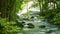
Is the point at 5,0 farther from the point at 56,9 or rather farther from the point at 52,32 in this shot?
the point at 56,9

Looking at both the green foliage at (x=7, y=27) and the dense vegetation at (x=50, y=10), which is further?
the dense vegetation at (x=50, y=10)

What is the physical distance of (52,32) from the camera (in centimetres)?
879

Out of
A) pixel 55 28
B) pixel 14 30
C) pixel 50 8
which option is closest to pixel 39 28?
pixel 55 28

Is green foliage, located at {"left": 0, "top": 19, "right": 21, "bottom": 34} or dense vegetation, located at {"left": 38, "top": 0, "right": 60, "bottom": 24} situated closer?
green foliage, located at {"left": 0, "top": 19, "right": 21, "bottom": 34}

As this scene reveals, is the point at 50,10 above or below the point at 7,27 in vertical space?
below

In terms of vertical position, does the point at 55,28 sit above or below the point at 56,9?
below

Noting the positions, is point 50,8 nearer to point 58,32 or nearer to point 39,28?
point 39,28

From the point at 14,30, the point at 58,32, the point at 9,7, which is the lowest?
the point at 58,32

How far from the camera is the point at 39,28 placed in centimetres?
970

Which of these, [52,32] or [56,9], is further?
[56,9]

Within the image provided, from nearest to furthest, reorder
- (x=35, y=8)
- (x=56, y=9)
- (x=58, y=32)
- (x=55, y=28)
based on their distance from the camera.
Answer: (x=58, y=32) < (x=55, y=28) < (x=56, y=9) < (x=35, y=8)

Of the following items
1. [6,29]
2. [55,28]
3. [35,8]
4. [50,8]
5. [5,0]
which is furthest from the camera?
[35,8]

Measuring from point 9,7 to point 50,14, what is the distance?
213 inches

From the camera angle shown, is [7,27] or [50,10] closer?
[7,27]
